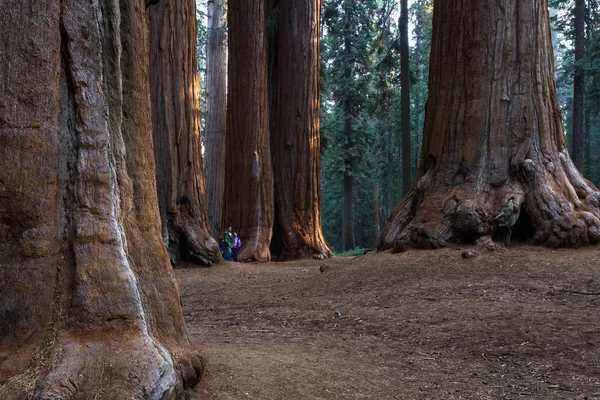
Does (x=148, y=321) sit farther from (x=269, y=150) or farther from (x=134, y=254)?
(x=269, y=150)

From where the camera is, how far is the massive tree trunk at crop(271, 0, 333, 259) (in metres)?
15.6

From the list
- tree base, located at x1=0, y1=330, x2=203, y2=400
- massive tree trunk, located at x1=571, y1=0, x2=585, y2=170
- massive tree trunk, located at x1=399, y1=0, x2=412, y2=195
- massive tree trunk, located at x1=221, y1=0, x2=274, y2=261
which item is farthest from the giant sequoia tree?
tree base, located at x1=0, y1=330, x2=203, y2=400

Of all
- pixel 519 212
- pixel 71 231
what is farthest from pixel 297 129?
pixel 71 231

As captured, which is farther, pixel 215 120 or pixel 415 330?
pixel 215 120

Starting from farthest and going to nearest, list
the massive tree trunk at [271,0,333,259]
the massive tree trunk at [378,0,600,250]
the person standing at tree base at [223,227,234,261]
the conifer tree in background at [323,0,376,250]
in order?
the conifer tree in background at [323,0,376,250], the massive tree trunk at [271,0,333,259], the person standing at tree base at [223,227,234,261], the massive tree trunk at [378,0,600,250]

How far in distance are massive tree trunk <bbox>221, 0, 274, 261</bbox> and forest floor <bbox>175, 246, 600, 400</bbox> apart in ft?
21.8

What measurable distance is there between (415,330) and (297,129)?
11.6 meters

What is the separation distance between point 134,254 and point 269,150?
40.6 ft

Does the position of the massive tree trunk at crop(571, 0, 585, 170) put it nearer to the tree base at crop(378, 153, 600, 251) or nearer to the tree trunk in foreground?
the tree base at crop(378, 153, 600, 251)

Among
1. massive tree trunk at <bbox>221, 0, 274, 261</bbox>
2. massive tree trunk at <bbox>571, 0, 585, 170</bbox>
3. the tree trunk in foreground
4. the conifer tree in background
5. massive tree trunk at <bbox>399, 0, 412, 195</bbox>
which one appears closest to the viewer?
the tree trunk in foreground

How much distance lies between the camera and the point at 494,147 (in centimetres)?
730

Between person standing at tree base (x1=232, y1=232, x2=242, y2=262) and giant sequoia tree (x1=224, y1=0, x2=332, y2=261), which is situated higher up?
giant sequoia tree (x1=224, y1=0, x2=332, y2=261)

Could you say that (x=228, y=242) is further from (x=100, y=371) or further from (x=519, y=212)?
(x=100, y=371)

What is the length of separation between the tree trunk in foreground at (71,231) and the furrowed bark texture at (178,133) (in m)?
7.99
